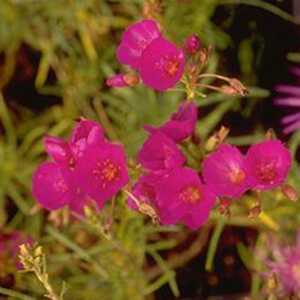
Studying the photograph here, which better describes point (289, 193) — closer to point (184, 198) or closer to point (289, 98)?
point (184, 198)

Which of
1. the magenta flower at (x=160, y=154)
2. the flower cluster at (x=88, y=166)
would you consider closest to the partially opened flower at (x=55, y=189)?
the flower cluster at (x=88, y=166)

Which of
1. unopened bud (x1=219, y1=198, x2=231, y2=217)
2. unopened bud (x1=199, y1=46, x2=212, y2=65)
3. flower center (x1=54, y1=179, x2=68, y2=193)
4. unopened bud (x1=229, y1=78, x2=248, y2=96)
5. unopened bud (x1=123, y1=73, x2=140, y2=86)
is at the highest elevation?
unopened bud (x1=199, y1=46, x2=212, y2=65)

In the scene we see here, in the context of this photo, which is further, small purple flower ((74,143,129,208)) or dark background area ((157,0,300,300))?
dark background area ((157,0,300,300))

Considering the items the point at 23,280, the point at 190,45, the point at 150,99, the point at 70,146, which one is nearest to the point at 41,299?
the point at 23,280

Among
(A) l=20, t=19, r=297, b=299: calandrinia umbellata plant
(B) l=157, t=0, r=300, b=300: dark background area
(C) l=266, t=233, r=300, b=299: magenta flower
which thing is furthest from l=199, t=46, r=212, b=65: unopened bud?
(B) l=157, t=0, r=300, b=300: dark background area

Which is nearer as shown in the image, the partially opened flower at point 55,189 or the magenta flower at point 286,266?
the partially opened flower at point 55,189

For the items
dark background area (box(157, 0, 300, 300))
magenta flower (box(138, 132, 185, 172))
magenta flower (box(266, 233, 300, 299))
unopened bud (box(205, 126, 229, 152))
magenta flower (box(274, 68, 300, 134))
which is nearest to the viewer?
magenta flower (box(138, 132, 185, 172))

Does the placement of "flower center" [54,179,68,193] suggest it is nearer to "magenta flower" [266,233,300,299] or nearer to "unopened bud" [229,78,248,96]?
"unopened bud" [229,78,248,96]

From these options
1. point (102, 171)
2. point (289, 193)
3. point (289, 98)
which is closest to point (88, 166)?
point (102, 171)

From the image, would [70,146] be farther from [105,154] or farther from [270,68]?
[270,68]

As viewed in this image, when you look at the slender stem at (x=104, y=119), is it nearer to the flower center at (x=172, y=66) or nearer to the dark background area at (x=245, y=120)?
the dark background area at (x=245, y=120)
